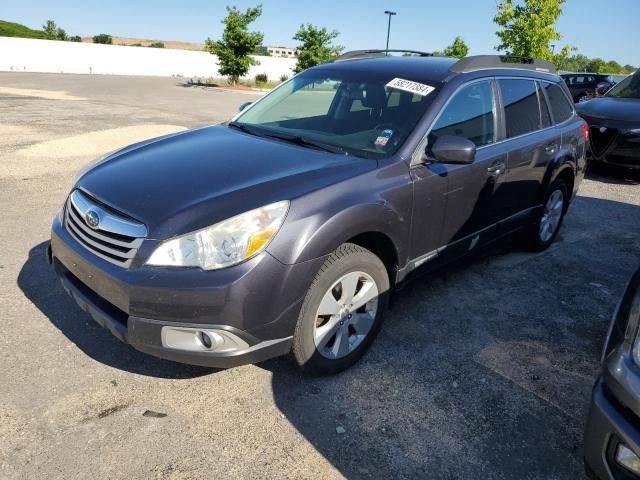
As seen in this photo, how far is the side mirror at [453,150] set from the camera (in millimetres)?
3086

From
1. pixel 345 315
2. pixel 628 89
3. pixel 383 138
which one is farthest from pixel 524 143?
pixel 628 89

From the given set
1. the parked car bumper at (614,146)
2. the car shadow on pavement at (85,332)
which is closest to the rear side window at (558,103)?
the parked car bumper at (614,146)

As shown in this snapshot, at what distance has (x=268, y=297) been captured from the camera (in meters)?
2.44

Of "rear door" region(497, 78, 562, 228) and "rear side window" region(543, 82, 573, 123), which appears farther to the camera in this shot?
"rear side window" region(543, 82, 573, 123)

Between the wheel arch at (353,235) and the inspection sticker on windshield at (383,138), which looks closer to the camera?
the wheel arch at (353,235)

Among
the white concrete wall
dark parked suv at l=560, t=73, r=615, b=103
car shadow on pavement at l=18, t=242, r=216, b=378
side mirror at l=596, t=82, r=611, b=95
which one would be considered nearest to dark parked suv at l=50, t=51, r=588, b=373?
car shadow on pavement at l=18, t=242, r=216, b=378

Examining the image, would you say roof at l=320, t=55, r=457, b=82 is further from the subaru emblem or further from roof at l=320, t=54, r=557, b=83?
the subaru emblem

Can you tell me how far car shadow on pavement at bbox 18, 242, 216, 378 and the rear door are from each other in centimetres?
278

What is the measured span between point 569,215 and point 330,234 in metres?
5.17

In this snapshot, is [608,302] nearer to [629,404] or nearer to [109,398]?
[629,404]

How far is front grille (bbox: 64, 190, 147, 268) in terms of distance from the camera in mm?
2496

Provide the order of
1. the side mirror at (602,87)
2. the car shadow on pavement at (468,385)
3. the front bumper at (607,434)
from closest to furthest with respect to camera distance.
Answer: the front bumper at (607,434)
the car shadow on pavement at (468,385)
the side mirror at (602,87)

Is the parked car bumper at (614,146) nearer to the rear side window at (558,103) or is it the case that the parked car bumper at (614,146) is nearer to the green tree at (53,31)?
the rear side window at (558,103)

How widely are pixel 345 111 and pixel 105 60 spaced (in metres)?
44.9
